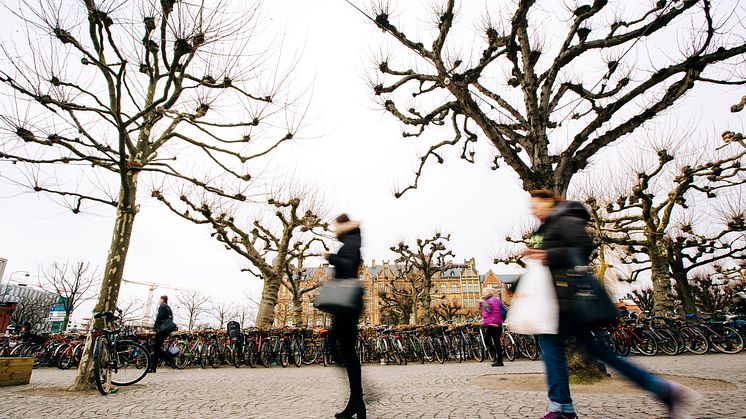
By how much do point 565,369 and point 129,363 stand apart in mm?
7125

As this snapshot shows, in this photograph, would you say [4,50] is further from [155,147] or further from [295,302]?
[295,302]

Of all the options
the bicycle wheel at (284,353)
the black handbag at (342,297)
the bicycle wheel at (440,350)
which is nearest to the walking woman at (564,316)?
the black handbag at (342,297)

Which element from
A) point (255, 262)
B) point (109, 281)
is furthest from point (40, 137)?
point (255, 262)

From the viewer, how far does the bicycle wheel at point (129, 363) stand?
6.34 m

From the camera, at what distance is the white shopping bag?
2721 mm

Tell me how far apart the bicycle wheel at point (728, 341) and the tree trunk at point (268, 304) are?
1465 centimetres

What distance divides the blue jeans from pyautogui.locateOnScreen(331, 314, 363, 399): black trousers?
1.57 m

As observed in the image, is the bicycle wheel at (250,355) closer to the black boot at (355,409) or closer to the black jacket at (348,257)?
the black boot at (355,409)

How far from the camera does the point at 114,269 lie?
651 cm

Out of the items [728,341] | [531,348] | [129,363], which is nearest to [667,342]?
[728,341]

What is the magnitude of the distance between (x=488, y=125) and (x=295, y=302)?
1711 cm

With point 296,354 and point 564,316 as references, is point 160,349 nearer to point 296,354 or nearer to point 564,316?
point 296,354

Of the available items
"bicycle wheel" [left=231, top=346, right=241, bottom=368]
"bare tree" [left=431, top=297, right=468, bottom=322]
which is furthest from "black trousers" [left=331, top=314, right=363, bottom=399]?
"bare tree" [left=431, top=297, right=468, bottom=322]

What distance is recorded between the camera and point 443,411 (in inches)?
148
